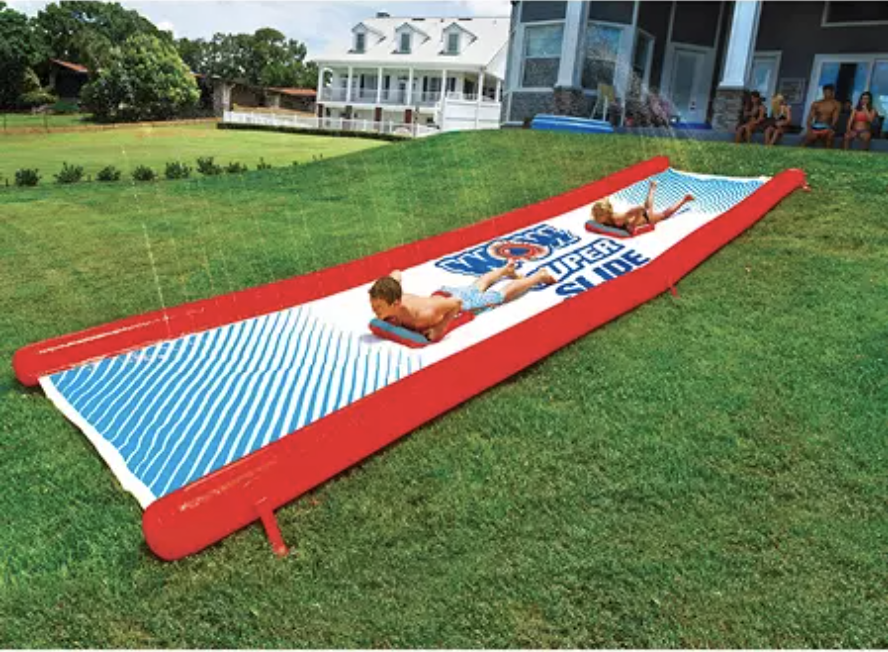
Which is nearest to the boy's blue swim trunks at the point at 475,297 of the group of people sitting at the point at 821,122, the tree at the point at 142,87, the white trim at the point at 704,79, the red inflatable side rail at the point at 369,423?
the red inflatable side rail at the point at 369,423

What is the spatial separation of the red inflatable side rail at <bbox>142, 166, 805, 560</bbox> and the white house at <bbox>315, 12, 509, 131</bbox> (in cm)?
3589

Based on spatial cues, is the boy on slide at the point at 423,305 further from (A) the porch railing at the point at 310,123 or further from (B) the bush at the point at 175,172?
(A) the porch railing at the point at 310,123

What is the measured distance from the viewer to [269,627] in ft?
9.03

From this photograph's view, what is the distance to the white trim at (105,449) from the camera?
344 cm

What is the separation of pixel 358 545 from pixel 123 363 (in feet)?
8.36

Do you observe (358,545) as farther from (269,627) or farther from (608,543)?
(608,543)

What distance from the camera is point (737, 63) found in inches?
611

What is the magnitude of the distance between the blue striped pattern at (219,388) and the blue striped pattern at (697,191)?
220 inches

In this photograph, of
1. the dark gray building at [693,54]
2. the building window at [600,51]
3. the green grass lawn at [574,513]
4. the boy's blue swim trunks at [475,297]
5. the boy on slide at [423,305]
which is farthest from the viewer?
the building window at [600,51]

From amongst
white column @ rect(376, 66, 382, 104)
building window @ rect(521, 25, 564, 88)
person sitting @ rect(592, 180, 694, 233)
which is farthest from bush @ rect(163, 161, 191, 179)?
white column @ rect(376, 66, 382, 104)

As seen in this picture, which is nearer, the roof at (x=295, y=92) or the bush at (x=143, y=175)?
the bush at (x=143, y=175)

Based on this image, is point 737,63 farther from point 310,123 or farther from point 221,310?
point 310,123

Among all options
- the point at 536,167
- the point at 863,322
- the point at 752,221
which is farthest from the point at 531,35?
the point at 863,322

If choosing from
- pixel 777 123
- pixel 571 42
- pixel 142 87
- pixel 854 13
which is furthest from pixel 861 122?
pixel 142 87
